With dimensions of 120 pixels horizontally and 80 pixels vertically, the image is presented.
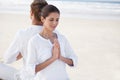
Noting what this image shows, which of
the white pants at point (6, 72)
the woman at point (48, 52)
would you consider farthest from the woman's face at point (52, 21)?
the white pants at point (6, 72)

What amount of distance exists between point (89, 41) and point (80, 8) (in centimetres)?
456

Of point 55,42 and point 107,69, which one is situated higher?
point 55,42

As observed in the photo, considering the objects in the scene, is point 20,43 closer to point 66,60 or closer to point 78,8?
point 66,60

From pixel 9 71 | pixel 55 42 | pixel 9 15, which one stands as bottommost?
pixel 9 15

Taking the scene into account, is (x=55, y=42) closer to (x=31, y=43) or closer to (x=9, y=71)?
(x=31, y=43)

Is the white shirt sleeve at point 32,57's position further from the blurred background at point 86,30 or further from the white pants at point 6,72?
the blurred background at point 86,30

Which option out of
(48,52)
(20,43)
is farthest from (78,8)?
(48,52)

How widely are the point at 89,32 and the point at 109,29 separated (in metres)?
0.49

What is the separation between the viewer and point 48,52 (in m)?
2.14

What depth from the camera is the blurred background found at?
183 inches

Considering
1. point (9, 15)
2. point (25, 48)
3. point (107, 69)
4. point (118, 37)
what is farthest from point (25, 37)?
point (9, 15)

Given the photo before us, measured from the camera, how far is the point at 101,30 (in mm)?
7250

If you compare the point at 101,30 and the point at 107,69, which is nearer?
the point at 107,69

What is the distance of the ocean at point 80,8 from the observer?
31.4ft
